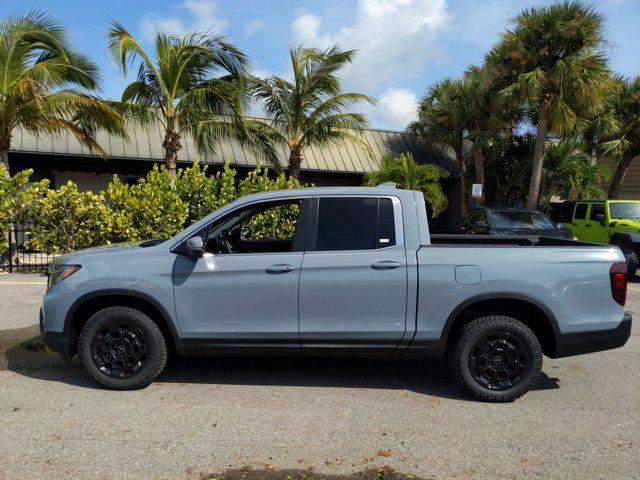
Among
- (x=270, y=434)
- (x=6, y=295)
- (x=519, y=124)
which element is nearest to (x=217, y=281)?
(x=270, y=434)

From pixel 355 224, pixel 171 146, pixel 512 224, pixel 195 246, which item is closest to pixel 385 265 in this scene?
pixel 355 224

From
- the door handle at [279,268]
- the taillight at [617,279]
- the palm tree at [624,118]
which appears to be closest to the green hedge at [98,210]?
the door handle at [279,268]

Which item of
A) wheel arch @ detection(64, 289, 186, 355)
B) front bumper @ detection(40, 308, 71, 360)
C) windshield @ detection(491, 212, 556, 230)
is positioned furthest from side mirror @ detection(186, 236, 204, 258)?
windshield @ detection(491, 212, 556, 230)

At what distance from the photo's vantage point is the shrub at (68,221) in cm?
1088

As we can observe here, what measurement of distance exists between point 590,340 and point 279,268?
2.58 metres

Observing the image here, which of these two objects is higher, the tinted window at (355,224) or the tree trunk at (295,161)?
the tree trunk at (295,161)

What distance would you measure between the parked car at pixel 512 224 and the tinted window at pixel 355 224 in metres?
8.21

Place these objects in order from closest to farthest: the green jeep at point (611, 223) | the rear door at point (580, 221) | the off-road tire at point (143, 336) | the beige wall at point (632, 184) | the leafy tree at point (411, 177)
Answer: the off-road tire at point (143, 336)
the green jeep at point (611, 223)
the rear door at point (580, 221)
the leafy tree at point (411, 177)
the beige wall at point (632, 184)

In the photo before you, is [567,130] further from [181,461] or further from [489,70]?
[181,461]

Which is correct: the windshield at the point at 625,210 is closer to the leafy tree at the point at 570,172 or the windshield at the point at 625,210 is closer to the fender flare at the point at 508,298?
the leafy tree at the point at 570,172

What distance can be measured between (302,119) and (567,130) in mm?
8383

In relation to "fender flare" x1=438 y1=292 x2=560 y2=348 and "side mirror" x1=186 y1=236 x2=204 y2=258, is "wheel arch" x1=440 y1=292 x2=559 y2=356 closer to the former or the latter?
"fender flare" x1=438 y1=292 x2=560 y2=348

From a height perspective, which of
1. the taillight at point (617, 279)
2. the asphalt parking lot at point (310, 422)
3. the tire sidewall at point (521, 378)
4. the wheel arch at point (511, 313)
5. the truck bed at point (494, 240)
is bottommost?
the asphalt parking lot at point (310, 422)

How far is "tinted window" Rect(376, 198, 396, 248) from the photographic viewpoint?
434 cm
